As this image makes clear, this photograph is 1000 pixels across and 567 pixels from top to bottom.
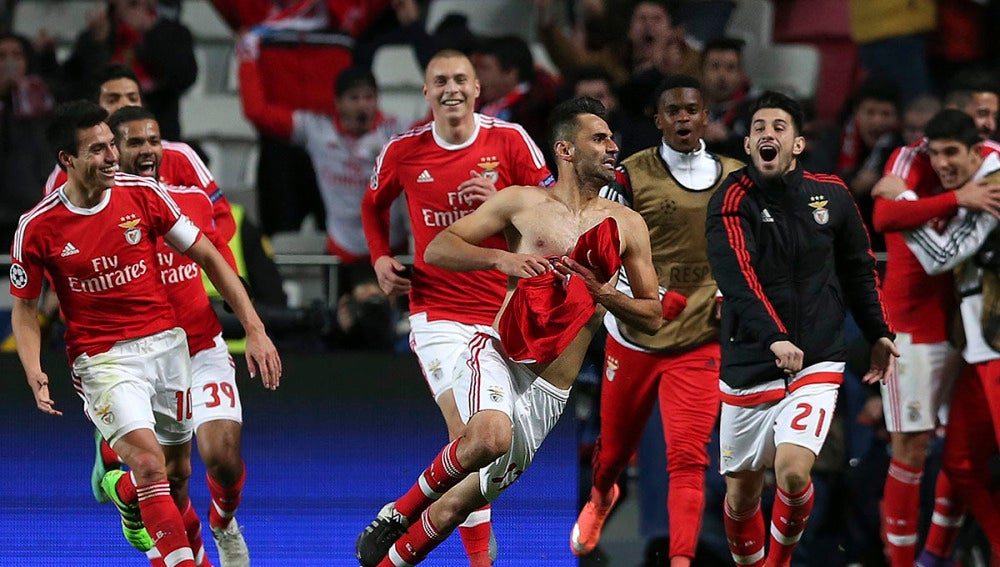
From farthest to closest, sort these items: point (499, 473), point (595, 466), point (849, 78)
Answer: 1. point (849, 78)
2. point (595, 466)
3. point (499, 473)

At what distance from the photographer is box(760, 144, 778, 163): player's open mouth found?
24.1 feet

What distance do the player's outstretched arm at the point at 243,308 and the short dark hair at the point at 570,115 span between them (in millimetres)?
1456

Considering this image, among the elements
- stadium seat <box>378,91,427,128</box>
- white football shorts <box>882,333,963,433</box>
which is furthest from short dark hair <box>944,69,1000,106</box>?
stadium seat <box>378,91,427,128</box>

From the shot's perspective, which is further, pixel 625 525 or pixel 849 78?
pixel 849 78

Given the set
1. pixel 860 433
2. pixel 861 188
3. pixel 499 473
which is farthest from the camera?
pixel 861 188

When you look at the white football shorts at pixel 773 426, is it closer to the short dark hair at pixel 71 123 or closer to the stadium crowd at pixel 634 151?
the stadium crowd at pixel 634 151

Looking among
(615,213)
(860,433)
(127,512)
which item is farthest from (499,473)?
(860,433)

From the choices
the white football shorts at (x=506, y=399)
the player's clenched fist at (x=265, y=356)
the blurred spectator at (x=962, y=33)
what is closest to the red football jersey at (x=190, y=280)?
the player's clenched fist at (x=265, y=356)

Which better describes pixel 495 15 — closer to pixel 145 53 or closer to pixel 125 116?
pixel 145 53

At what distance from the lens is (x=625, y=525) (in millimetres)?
9367

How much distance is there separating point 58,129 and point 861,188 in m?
5.06

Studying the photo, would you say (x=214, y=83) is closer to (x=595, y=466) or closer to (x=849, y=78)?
(x=849, y=78)

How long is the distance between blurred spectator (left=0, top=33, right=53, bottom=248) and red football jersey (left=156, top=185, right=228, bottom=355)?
335 cm

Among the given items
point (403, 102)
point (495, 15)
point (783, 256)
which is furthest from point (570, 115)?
point (495, 15)
